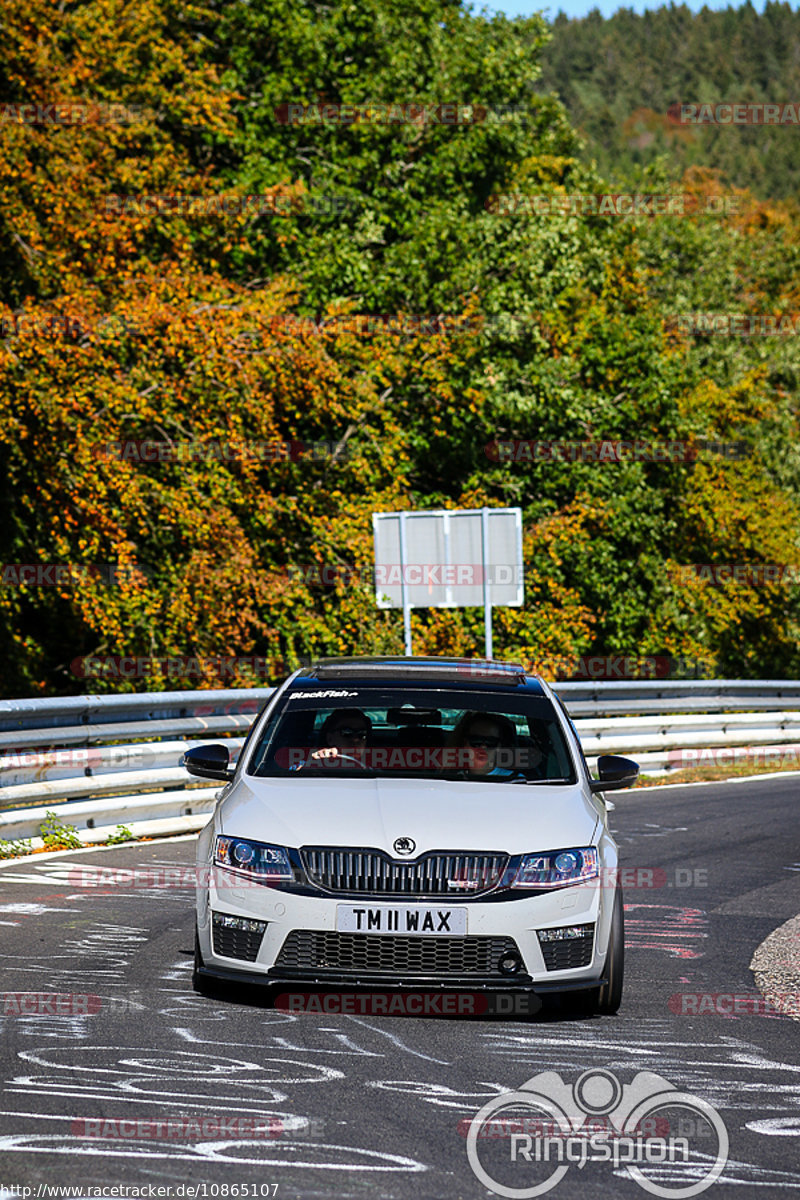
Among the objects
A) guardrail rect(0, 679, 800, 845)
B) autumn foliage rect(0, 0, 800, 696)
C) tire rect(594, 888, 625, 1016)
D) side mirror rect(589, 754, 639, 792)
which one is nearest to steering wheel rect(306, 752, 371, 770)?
side mirror rect(589, 754, 639, 792)

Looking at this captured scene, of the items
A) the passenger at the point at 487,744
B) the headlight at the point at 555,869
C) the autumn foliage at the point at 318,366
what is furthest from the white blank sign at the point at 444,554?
the headlight at the point at 555,869

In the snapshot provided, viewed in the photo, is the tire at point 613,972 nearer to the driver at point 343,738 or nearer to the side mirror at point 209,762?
the driver at point 343,738

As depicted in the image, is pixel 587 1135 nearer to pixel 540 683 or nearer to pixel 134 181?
pixel 540 683

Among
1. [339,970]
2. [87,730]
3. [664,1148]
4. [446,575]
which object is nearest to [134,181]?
[446,575]

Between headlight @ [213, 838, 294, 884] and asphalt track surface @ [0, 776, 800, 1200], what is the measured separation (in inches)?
22.4

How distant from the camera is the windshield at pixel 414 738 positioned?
7.16 metres

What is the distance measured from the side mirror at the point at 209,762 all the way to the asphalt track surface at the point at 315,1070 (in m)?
0.89

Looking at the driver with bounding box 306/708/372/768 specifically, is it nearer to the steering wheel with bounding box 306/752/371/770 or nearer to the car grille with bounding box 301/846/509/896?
the steering wheel with bounding box 306/752/371/770

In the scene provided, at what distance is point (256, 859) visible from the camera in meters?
6.32

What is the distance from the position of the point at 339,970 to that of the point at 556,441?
29160 mm

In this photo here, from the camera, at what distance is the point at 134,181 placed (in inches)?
1002

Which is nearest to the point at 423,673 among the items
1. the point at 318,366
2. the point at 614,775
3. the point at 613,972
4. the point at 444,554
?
the point at 614,775

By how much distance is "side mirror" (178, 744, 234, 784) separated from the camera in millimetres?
7391

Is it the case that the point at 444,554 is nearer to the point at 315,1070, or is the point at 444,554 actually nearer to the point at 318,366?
the point at 318,366
